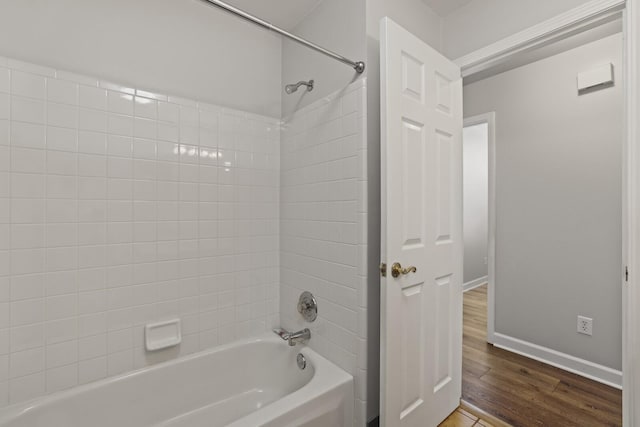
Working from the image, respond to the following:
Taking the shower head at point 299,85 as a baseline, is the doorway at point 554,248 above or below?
below

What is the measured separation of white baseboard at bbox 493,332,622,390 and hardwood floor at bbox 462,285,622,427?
0.20 feet

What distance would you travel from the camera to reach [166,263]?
5.22 feet

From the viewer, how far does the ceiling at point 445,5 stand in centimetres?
177

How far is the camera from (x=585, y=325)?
7.36 feet

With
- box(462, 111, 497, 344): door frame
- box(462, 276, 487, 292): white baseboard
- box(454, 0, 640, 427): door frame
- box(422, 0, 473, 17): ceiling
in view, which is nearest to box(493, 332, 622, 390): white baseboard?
box(462, 111, 497, 344): door frame

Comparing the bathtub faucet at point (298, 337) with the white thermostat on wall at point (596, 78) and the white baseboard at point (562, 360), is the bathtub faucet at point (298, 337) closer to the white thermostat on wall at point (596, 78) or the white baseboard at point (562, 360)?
the white baseboard at point (562, 360)

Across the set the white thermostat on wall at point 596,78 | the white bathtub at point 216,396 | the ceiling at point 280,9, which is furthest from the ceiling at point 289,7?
the white bathtub at point 216,396

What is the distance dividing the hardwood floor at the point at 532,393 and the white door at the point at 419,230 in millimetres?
322

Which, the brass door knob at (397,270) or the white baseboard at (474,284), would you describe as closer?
the brass door knob at (397,270)

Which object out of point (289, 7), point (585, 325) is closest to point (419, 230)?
point (289, 7)

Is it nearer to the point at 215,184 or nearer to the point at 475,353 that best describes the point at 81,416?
the point at 215,184

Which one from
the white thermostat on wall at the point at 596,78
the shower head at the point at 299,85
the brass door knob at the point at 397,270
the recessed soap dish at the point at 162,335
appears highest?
the white thermostat on wall at the point at 596,78

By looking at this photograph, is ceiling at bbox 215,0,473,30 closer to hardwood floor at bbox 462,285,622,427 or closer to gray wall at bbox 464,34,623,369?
gray wall at bbox 464,34,623,369

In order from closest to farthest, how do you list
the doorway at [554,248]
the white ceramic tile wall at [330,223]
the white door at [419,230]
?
1. the white door at [419,230]
2. the white ceramic tile wall at [330,223]
3. the doorway at [554,248]
